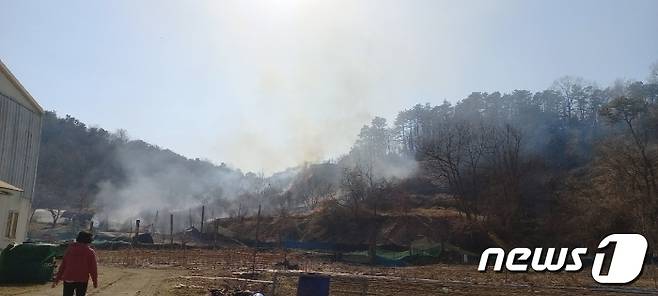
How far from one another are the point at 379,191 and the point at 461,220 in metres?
15.1

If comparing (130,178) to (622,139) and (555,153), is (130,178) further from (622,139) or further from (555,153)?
(622,139)

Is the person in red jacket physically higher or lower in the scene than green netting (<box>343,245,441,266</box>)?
higher

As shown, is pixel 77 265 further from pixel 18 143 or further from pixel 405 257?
pixel 405 257

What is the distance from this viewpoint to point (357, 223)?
194ft

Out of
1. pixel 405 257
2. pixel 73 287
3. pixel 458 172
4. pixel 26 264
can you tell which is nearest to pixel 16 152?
pixel 26 264

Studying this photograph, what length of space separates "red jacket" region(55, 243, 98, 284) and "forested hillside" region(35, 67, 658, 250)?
125ft

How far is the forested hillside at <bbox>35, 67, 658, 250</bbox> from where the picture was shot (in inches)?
1988

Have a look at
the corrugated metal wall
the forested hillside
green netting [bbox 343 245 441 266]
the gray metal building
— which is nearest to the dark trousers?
the gray metal building

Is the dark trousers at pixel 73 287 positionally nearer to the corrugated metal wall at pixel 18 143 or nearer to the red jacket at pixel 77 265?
the red jacket at pixel 77 265

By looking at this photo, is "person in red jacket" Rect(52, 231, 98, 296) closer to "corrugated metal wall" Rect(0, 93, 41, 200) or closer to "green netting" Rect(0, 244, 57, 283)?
"green netting" Rect(0, 244, 57, 283)

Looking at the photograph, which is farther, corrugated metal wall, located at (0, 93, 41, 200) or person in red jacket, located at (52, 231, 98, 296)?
corrugated metal wall, located at (0, 93, 41, 200)

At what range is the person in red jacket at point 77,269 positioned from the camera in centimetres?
879

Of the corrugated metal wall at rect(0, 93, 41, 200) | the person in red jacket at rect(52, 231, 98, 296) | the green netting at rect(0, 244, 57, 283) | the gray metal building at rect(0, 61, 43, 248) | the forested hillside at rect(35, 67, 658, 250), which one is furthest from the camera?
the forested hillside at rect(35, 67, 658, 250)

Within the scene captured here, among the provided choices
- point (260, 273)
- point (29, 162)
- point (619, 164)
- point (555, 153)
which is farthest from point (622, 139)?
point (29, 162)
